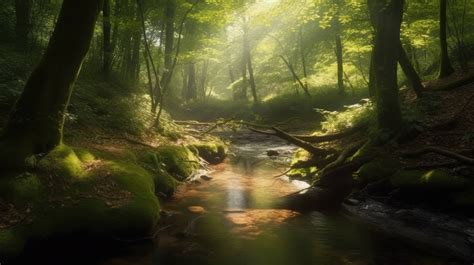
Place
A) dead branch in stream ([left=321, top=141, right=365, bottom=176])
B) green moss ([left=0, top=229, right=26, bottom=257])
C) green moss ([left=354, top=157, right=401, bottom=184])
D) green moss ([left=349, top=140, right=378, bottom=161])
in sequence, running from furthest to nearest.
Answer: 1. dead branch in stream ([left=321, top=141, right=365, bottom=176])
2. green moss ([left=349, top=140, right=378, bottom=161])
3. green moss ([left=354, top=157, right=401, bottom=184])
4. green moss ([left=0, top=229, right=26, bottom=257])

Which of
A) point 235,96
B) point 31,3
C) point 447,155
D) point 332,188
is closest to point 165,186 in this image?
point 332,188

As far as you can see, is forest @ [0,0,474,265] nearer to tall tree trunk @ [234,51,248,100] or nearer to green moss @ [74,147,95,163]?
green moss @ [74,147,95,163]

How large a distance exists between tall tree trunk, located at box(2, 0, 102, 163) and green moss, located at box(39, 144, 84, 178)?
0.21 meters

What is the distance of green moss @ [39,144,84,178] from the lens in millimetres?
7286

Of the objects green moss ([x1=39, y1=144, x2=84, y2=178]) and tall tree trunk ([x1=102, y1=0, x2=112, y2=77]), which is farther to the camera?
tall tree trunk ([x1=102, y1=0, x2=112, y2=77])

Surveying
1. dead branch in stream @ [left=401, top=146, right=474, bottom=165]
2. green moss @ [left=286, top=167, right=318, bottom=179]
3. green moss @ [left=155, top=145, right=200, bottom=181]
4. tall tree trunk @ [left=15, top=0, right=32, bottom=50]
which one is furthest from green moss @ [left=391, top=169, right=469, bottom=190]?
tall tree trunk @ [left=15, top=0, right=32, bottom=50]

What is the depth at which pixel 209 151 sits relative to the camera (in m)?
16.5

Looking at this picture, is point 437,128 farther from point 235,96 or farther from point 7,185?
point 235,96

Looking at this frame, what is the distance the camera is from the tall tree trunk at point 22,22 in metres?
15.3

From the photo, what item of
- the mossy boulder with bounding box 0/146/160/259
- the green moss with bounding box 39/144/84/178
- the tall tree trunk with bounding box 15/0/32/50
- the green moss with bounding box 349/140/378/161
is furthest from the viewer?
the tall tree trunk with bounding box 15/0/32/50

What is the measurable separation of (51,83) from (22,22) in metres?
10.6

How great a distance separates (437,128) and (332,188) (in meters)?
3.66

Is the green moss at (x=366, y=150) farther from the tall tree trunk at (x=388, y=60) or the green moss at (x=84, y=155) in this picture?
the green moss at (x=84, y=155)

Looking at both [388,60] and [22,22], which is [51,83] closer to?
[388,60]
